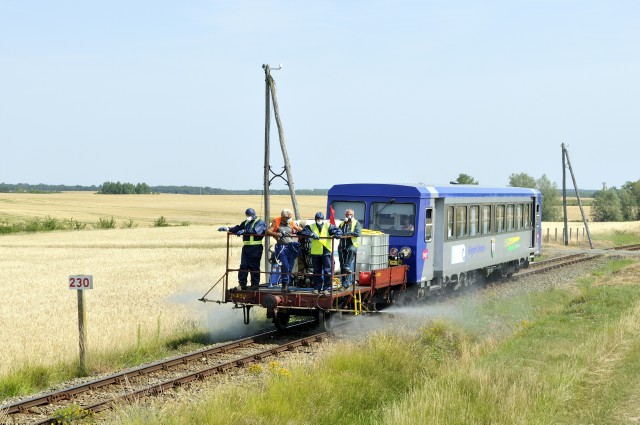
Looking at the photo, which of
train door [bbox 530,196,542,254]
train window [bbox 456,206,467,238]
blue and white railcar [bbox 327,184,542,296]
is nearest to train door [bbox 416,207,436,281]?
blue and white railcar [bbox 327,184,542,296]

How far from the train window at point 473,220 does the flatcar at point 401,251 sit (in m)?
0.03

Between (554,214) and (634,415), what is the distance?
314 feet

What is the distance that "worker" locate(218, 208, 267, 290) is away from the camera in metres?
15.5

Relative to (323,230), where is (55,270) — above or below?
below

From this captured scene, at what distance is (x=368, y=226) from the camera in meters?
18.6

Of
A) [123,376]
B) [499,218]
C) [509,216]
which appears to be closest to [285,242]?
[123,376]

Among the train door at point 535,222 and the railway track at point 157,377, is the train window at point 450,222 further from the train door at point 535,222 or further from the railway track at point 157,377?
the train door at point 535,222

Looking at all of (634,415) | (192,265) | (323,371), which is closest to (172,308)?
(323,371)

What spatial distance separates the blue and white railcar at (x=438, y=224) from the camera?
18188mm

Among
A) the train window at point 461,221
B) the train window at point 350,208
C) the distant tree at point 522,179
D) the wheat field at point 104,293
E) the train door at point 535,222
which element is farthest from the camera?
the distant tree at point 522,179

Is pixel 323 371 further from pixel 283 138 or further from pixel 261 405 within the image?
pixel 283 138

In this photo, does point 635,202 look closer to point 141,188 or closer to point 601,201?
point 601,201

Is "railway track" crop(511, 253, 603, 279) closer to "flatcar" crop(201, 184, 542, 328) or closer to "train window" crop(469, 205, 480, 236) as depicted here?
"flatcar" crop(201, 184, 542, 328)

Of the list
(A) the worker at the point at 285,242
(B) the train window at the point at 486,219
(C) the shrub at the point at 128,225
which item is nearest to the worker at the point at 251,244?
(A) the worker at the point at 285,242
